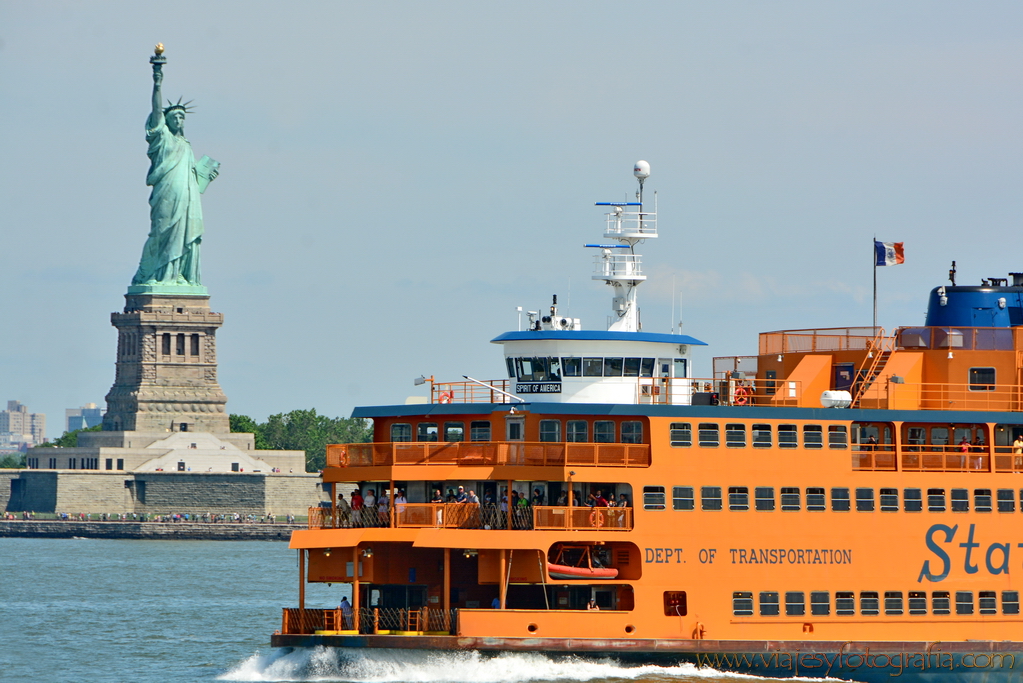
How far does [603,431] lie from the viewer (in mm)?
38781

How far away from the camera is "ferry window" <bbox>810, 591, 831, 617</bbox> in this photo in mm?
38656

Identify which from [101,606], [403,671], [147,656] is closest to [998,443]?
[403,671]

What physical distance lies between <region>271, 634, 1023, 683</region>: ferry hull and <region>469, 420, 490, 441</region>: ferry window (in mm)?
5195

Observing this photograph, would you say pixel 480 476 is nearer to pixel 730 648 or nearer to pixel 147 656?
pixel 730 648

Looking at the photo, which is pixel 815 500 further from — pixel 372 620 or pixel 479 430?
pixel 372 620

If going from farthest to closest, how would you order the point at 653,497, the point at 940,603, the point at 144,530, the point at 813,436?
the point at 144,530
the point at 940,603
the point at 813,436
the point at 653,497

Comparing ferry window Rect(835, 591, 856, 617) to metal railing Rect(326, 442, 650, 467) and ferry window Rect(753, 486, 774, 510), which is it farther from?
metal railing Rect(326, 442, 650, 467)

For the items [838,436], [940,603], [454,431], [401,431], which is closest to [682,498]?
[838,436]

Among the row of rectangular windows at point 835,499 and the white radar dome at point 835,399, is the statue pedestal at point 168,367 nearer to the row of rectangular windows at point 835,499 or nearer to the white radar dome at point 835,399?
the white radar dome at point 835,399

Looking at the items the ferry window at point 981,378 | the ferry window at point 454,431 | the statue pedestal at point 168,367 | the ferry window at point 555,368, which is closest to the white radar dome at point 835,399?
the ferry window at point 981,378

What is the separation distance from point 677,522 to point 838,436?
14.8 ft

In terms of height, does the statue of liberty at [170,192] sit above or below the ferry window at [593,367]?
above

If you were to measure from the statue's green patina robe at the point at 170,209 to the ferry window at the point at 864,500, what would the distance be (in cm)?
11692

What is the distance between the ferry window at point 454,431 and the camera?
39.9 metres
